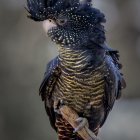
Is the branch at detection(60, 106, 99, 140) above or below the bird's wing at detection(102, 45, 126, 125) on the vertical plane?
below

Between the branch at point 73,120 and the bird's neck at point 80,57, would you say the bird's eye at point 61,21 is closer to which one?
the bird's neck at point 80,57

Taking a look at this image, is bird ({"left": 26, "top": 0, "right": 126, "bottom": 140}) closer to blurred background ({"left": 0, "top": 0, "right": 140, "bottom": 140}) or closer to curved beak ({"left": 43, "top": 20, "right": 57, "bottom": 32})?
curved beak ({"left": 43, "top": 20, "right": 57, "bottom": 32})

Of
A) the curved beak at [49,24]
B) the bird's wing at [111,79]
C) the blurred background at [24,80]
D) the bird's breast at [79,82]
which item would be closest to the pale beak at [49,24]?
the curved beak at [49,24]

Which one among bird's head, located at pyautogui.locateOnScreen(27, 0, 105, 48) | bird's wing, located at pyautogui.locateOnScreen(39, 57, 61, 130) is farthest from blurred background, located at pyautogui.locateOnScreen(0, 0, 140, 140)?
bird's head, located at pyautogui.locateOnScreen(27, 0, 105, 48)

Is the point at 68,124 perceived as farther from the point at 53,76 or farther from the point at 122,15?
the point at 122,15

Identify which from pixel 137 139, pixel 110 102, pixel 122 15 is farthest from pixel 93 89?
pixel 122 15

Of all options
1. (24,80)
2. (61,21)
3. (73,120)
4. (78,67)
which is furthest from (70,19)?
(24,80)
